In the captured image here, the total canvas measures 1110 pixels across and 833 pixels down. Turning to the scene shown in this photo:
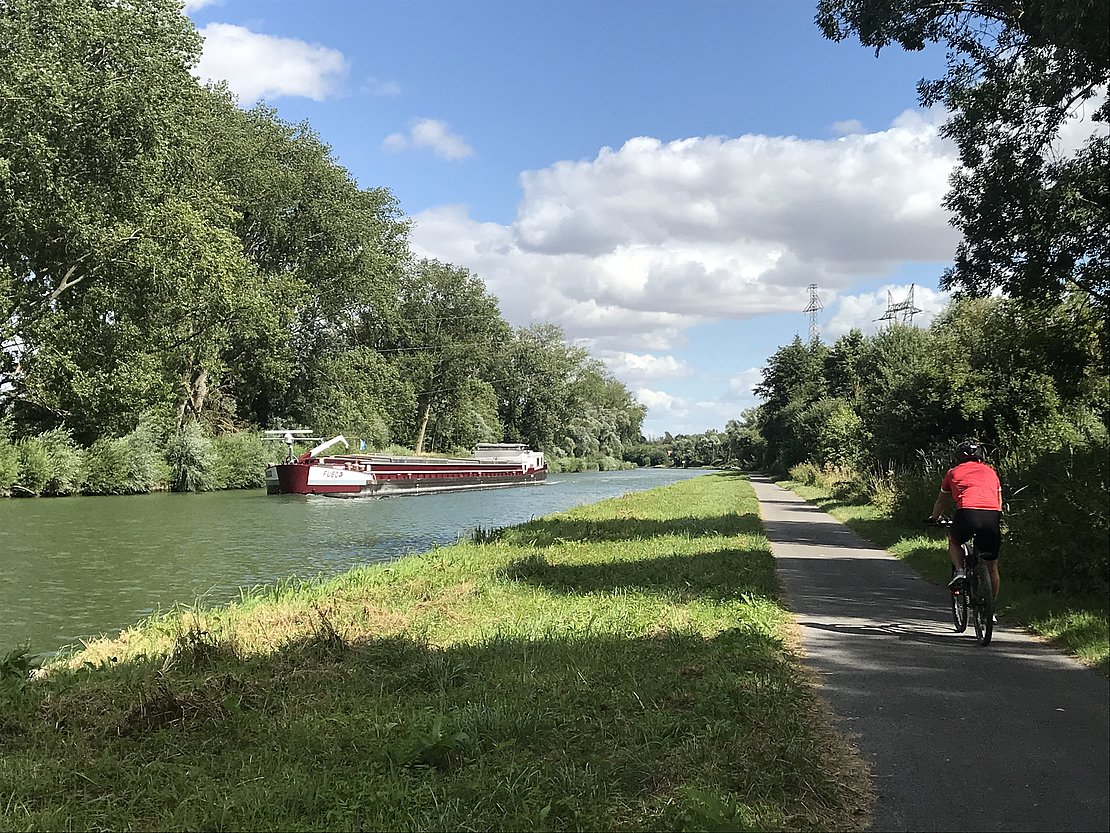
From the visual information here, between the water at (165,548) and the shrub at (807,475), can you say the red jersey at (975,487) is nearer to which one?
the water at (165,548)

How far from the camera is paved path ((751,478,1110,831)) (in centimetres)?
424

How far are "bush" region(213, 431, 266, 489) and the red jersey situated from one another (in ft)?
133

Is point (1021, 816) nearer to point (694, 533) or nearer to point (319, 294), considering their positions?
point (694, 533)

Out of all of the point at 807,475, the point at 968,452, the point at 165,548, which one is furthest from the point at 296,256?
the point at 968,452

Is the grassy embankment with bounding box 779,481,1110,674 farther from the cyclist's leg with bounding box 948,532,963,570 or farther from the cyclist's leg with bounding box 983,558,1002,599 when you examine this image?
the cyclist's leg with bounding box 948,532,963,570

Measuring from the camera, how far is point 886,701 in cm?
602

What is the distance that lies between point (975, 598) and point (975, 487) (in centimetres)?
101

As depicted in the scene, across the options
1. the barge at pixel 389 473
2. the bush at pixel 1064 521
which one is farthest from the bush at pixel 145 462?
the bush at pixel 1064 521

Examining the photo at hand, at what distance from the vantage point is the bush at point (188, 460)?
136 ft

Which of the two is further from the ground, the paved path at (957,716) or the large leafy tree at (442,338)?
the large leafy tree at (442,338)

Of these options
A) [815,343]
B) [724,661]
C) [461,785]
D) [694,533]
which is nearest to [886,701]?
[724,661]

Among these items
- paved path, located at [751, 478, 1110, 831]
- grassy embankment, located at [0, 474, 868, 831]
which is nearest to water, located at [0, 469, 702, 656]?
grassy embankment, located at [0, 474, 868, 831]

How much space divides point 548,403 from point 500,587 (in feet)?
280

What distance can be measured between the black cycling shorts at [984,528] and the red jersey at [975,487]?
6cm
